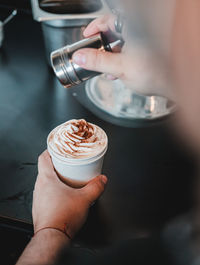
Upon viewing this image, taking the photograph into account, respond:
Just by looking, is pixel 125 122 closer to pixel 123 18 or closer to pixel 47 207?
pixel 123 18

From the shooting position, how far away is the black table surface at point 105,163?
102 centimetres

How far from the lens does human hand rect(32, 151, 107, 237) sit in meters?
0.89

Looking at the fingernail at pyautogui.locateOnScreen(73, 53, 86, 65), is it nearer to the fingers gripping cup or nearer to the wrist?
the fingers gripping cup

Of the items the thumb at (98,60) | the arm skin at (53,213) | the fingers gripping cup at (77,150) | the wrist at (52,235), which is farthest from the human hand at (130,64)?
the wrist at (52,235)

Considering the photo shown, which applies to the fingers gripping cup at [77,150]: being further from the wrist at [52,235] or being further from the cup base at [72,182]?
the wrist at [52,235]

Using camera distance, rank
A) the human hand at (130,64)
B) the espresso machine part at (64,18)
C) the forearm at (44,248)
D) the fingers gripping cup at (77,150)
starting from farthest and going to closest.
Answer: the espresso machine part at (64,18) → the human hand at (130,64) → the fingers gripping cup at (77,150) → the forearm at (44,248)

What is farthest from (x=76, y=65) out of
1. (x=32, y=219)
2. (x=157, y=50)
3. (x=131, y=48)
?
(x=32, y=219)

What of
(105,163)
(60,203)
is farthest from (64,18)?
(60,203)

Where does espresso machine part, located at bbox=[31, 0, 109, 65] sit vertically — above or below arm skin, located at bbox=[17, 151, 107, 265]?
above

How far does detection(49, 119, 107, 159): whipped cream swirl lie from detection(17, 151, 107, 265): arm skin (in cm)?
9

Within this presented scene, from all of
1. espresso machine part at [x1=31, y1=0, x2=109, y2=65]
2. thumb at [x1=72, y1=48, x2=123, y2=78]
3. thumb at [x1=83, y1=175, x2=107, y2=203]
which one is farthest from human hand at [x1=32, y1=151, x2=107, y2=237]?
espresso machine part at [x1=31, y1=0, x2=109, y2=65]

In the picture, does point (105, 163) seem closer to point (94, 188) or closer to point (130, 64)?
point (94, 188)

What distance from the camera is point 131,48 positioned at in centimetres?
111

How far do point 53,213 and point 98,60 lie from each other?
0.56m
